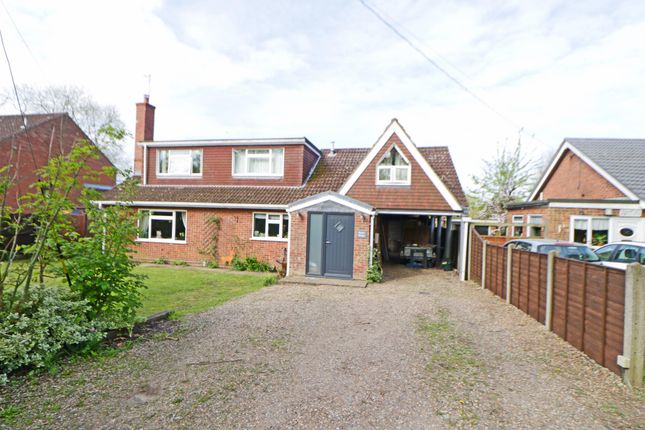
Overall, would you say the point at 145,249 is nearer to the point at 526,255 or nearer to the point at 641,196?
the point at 526,255

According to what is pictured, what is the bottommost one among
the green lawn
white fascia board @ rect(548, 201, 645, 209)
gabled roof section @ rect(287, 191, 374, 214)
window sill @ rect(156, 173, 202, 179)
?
the green lawn

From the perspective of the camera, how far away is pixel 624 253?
33.0 ft

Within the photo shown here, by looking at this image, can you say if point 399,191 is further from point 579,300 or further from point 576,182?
point 576,182

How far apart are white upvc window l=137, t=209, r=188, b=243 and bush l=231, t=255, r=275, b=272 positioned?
2943 mm

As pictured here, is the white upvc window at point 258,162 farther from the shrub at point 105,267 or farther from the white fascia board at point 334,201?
the shrub at point 105,267

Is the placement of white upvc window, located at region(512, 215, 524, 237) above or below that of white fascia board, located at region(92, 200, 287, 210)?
below

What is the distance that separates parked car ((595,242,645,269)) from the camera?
374 inches

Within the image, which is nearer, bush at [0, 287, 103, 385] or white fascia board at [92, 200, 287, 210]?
bush at [0, 287, 103, 385]

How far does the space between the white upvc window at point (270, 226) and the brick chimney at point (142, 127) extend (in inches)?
327

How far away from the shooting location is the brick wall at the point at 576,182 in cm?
1745

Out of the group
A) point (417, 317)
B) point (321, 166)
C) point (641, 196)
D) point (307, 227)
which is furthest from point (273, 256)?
point (641, 196)

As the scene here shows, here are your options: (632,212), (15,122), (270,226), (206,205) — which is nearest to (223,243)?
(206,205)

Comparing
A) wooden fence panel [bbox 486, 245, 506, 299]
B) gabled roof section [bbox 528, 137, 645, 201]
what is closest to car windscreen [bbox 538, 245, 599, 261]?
wooden fence panel [bbox 486, 245, 506, 299]

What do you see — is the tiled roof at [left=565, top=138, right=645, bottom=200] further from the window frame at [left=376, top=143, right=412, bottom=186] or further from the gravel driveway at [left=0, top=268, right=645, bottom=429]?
the gravel driveway at [left=0, top=268, right=645, bottom=429]
